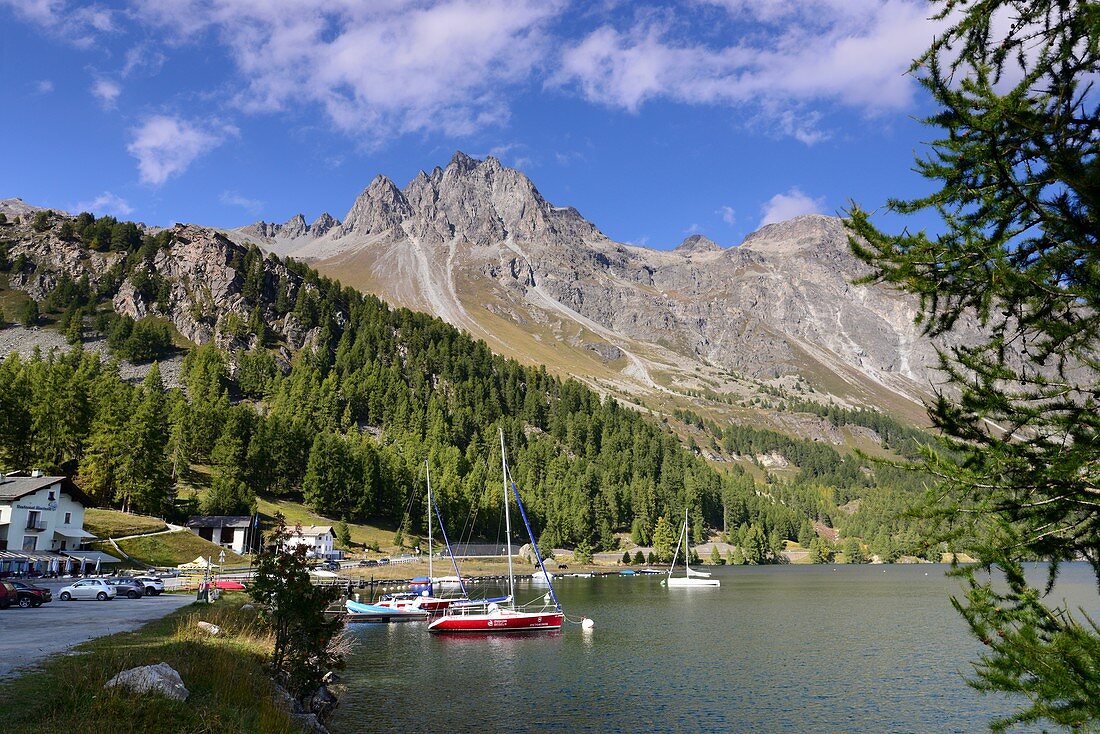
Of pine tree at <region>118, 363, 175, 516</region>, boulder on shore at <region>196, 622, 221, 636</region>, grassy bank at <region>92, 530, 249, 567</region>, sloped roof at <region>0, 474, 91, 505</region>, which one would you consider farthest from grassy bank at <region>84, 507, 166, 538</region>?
boulder on shore at <region>196, 622, 221, 636</region>

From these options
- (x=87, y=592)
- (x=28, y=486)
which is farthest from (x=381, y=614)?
(x=28, y=486)

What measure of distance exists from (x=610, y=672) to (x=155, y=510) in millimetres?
93683

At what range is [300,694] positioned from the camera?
2917 cm

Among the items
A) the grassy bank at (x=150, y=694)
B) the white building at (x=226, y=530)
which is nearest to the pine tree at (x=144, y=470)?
the white building at (x=226, y=530)

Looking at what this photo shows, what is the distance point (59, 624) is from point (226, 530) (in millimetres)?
89551

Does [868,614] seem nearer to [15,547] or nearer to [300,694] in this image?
[300,694]

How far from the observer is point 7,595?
1734 inches

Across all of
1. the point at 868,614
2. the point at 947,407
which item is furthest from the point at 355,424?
the point at 947,407

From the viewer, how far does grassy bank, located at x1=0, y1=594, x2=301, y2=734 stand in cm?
1567

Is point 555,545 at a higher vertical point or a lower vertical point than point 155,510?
lower

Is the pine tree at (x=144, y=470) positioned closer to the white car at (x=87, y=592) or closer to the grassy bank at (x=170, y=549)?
the grassy bank at (x=170, y=549)

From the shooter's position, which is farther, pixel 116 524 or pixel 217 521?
pixel 217 521

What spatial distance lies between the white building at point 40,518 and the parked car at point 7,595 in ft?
112

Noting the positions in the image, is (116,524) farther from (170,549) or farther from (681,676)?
(681,676)
